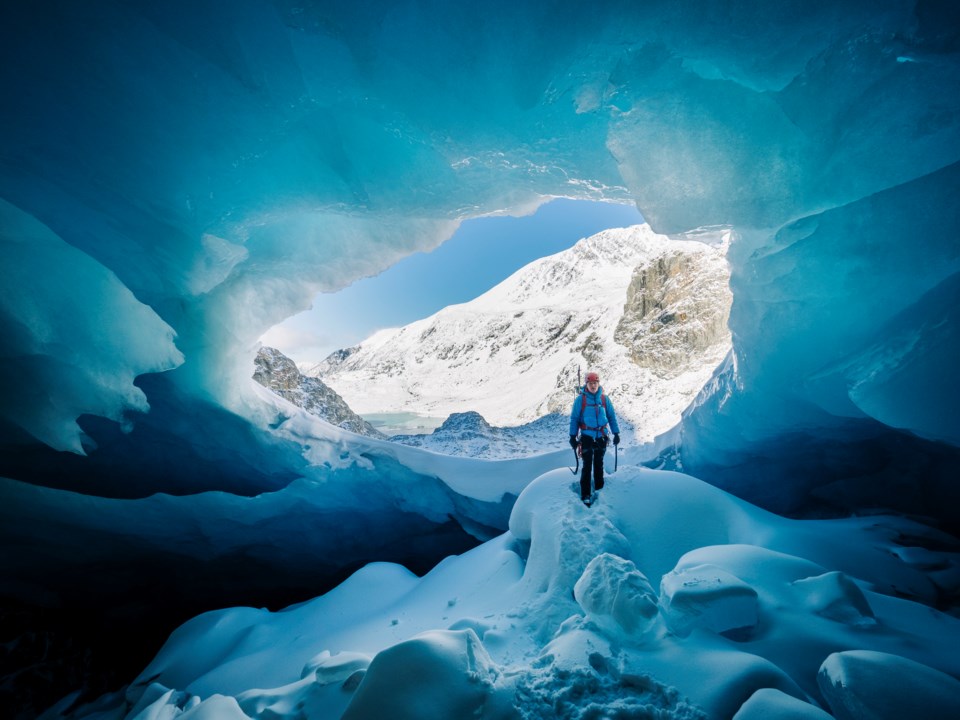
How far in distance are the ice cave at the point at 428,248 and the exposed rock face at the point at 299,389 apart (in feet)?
9.60

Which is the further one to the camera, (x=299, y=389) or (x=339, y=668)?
(x=299, y=389)

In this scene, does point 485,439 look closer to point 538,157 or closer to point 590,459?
point 590,459

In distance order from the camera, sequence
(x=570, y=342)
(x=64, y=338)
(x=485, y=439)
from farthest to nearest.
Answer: (x=570, y=342) < (x=485, y=439) < (x=64, y=338)

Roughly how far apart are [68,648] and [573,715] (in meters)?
8.01

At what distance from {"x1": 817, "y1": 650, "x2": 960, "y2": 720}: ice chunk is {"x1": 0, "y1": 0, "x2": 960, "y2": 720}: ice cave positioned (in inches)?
0.6

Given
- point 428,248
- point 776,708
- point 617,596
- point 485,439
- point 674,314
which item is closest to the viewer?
point 776,708

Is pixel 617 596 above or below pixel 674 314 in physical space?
below

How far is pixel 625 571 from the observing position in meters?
2.77

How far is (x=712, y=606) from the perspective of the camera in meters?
2.45

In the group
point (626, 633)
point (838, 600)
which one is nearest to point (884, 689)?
point (838, 600)

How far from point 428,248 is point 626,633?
5058mm

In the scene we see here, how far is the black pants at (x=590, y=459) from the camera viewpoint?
4434 millimetres

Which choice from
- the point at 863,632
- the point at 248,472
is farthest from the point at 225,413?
the point at 863,632

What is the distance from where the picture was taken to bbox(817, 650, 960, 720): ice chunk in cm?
171
